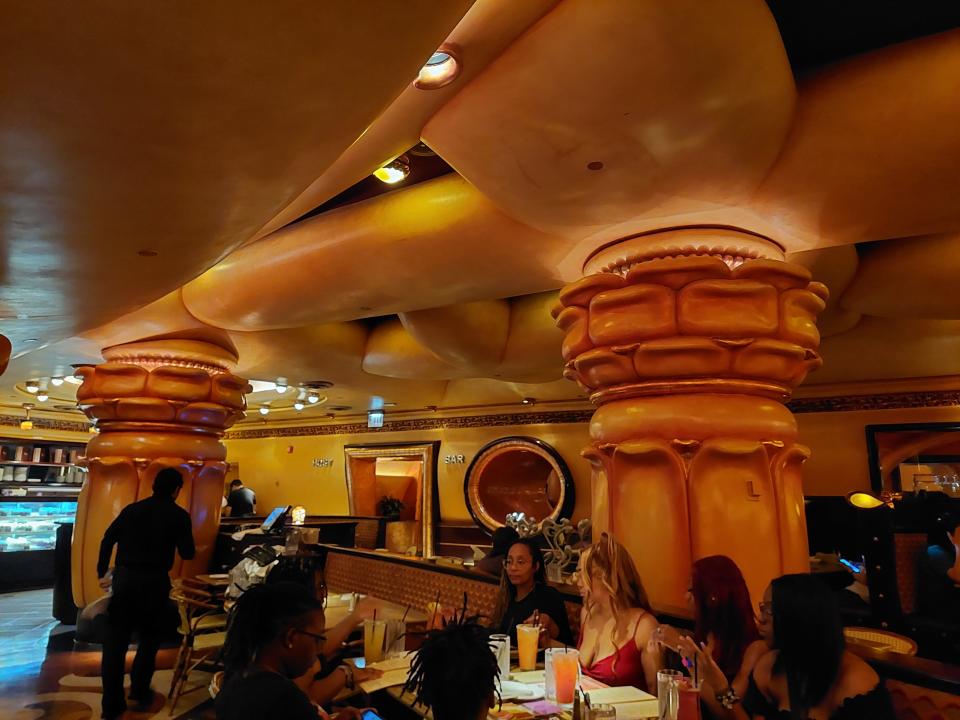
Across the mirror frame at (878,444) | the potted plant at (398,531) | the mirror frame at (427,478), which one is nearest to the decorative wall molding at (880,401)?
the mirror frame at (878,444)

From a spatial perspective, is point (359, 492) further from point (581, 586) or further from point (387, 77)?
point (387, 77)

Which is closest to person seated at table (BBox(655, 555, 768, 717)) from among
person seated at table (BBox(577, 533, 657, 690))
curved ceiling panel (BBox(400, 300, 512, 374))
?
person seated at table (BBox(577, 533, 657, 690))

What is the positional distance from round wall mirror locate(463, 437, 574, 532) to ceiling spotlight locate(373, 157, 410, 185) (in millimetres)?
6047

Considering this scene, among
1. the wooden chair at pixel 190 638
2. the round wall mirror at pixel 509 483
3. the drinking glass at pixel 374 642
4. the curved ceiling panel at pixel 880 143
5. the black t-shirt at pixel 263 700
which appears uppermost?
the curved ceiling panel at pixel 880 143

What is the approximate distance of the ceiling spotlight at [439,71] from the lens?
1942 mm

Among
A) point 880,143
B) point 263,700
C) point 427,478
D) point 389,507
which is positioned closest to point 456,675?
point 263,700

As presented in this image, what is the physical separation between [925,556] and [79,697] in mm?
5966

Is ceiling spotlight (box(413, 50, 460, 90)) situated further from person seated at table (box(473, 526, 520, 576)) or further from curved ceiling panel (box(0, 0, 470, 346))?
person seated at table (box(473, 526, 520, 576))

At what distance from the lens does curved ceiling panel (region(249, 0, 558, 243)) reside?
1799mm

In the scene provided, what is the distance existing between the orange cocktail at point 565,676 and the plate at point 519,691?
0.10 meters

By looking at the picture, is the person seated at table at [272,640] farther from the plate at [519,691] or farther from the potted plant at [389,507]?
the potted plant at [389,507]

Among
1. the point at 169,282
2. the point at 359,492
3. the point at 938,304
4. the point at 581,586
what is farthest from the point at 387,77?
the point at 359,492

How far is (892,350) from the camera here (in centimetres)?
576

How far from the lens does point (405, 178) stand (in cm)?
359
